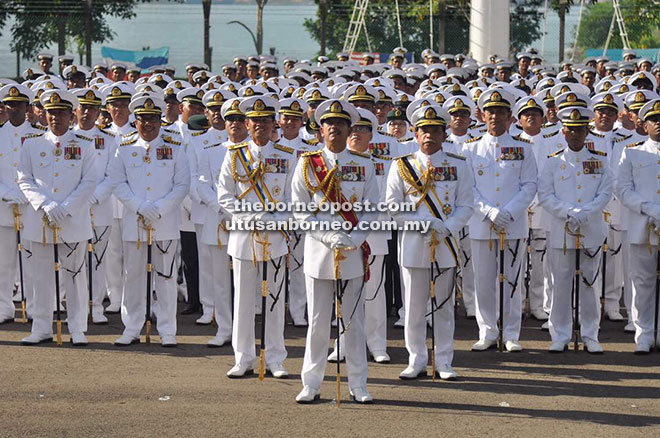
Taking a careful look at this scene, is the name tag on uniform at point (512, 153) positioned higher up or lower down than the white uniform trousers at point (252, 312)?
higher up

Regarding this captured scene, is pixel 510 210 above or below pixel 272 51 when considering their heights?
below

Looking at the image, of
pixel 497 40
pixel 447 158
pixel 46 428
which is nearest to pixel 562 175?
pixel 447 158

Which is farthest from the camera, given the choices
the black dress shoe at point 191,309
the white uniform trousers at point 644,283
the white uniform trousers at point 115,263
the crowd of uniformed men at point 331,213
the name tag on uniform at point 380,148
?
the black dress shoe at point 191,309

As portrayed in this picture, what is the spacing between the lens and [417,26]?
32.3 meters

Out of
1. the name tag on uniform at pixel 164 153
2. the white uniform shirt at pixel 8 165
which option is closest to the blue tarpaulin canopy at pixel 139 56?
the white uniform shirt at pixel 8 165

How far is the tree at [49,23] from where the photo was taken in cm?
2625

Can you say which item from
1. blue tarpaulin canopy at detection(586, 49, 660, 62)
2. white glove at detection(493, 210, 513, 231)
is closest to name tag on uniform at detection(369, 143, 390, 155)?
white glove at detection(493, 210, 513, 231)

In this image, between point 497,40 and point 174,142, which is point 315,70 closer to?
point 174,142

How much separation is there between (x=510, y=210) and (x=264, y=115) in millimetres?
2544

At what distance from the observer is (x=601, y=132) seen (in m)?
12.5

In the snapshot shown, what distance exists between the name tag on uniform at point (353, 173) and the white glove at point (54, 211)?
3.24 m

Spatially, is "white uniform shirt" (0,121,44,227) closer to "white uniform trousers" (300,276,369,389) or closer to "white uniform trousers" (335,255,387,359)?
"white uniform trousers" (335,255,387,359)

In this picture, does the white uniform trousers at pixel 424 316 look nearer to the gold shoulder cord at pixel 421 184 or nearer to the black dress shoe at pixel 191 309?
the gold shoulder cord at pixel 421 184

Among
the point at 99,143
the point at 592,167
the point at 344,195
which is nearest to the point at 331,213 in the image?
the point at 344,195
